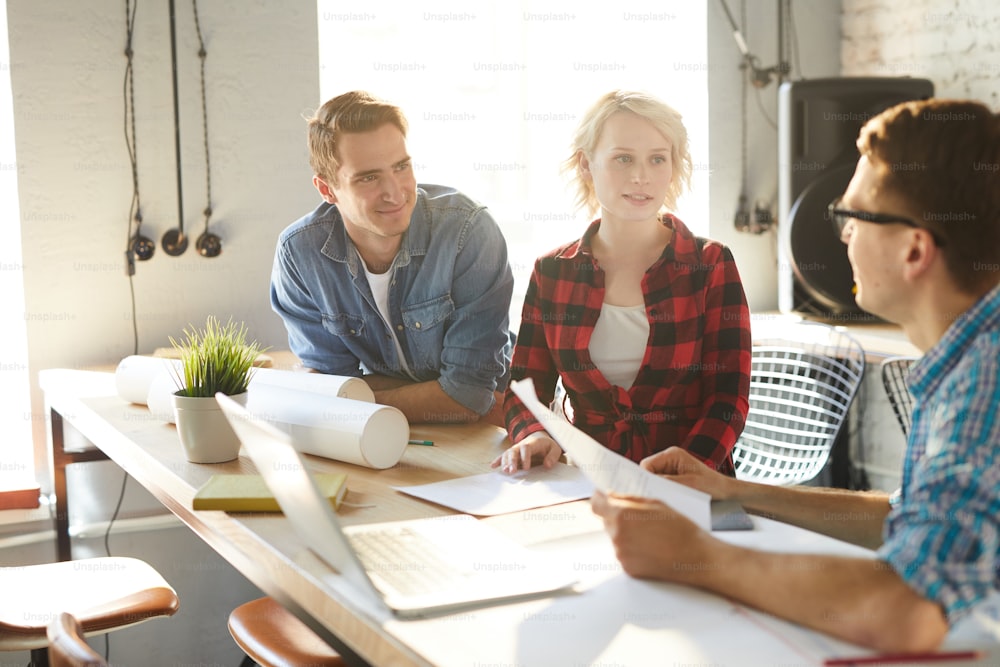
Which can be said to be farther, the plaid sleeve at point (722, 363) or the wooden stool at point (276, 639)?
the plaid sleeve at point (722, 363)

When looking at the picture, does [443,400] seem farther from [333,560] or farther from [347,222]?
[333,560]

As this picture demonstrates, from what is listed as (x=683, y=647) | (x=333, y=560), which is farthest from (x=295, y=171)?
(x=683, y=647)

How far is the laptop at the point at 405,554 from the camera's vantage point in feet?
3.51

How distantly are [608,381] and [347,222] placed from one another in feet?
2.29

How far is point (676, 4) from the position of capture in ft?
12.3

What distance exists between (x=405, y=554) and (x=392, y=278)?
1005mm

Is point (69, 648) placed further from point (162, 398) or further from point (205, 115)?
point (205, 115)

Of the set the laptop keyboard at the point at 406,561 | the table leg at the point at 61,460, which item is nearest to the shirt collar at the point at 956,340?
the laptop keyboard at the point at 406,561

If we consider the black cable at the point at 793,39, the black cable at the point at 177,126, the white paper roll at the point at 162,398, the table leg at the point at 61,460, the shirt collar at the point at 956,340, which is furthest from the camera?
the black cable at the point at 793,39

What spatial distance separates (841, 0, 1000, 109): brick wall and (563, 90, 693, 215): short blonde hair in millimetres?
1953

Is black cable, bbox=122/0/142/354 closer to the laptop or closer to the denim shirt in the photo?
the denim shirt

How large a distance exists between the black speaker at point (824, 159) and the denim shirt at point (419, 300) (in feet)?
4.96

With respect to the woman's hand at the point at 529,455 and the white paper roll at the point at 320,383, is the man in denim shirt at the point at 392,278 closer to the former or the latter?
the white paper roll at the point at 320,383

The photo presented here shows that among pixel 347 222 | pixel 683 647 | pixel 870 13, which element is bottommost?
pixel 683 647
